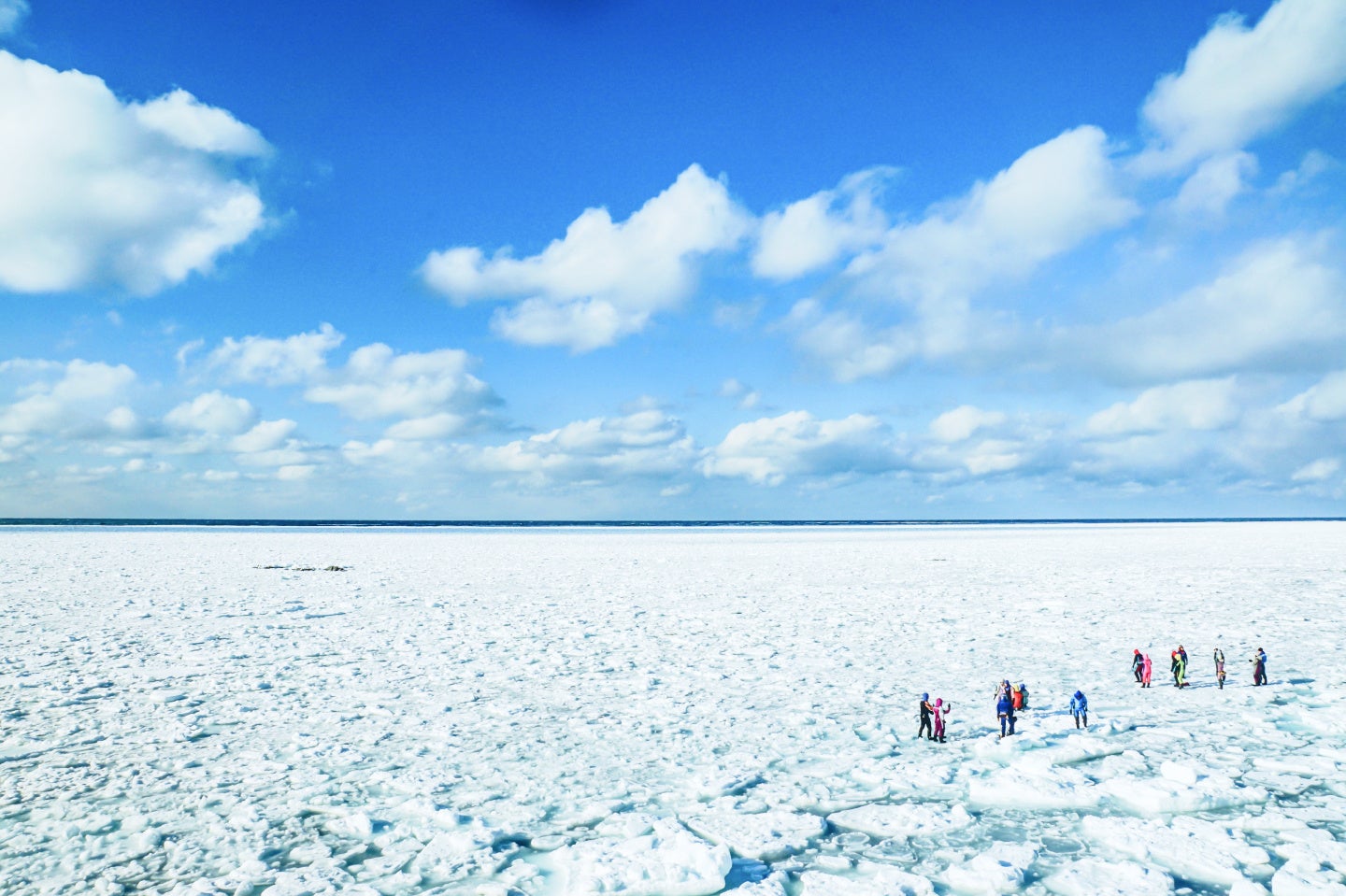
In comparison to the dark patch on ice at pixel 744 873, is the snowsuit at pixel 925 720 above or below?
above

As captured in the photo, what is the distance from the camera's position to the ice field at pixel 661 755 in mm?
6590

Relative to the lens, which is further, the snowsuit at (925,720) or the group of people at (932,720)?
the snowsuit at (925,720)

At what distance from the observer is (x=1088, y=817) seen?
7.47 meters

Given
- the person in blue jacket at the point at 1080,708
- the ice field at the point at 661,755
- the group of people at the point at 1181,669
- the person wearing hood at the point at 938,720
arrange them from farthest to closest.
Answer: the group of people at the point at 1181,669
the person in blue jacket at the point at 1080,708
the person wearing hood at the point at 938,720
the ice field at the point at 661,755

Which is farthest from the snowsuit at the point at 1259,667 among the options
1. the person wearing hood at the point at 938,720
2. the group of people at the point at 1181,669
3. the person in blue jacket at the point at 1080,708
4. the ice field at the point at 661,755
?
the person wearing hood at the point at 938,720

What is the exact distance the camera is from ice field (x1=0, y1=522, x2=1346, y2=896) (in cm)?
659

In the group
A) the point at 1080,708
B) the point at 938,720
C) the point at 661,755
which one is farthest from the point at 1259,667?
the point at 661,755

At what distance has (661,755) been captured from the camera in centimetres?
945

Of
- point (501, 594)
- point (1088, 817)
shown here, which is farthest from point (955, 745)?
point (501, 594)

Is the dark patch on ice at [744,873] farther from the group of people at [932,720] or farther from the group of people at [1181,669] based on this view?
the group of people at [1181,669]

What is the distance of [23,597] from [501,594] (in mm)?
14472

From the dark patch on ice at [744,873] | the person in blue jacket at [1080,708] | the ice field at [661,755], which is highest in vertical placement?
the person in blue jacket at [1080,708]

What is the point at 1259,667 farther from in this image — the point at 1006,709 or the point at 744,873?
the point at 744,873

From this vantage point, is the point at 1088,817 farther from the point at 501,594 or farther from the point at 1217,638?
the point at 501,594
